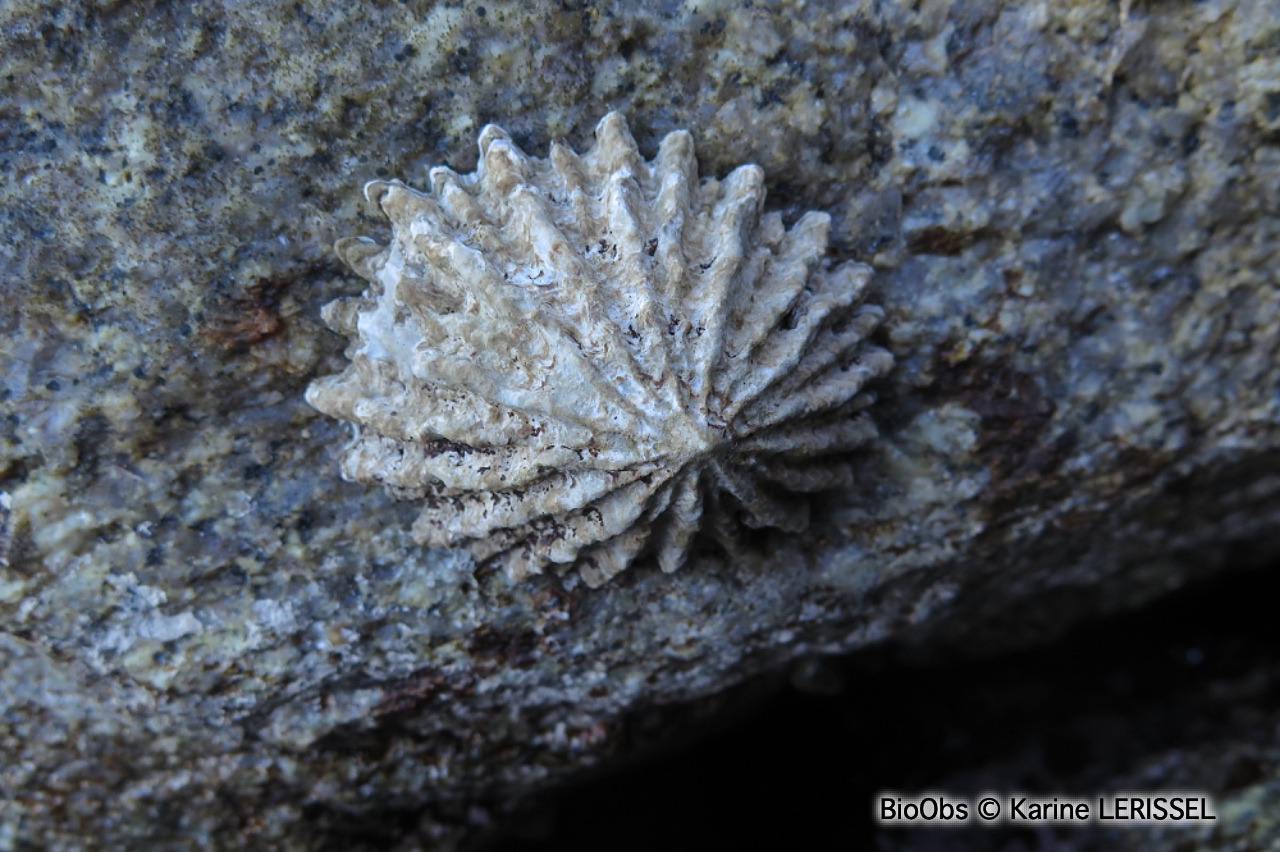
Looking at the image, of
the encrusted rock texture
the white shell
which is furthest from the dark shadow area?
the white shell

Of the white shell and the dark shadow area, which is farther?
the dark shadow area

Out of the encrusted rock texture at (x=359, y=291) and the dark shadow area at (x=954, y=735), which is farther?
the dark shadow area at (x=954, y=735)

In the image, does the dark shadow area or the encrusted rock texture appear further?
the dark shadow area

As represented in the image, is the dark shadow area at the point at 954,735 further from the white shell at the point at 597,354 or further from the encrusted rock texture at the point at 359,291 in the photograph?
the white shell at the point at 597,354

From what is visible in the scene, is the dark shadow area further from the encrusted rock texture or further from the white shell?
the white shell

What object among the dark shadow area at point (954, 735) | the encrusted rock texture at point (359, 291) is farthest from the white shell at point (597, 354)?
the dark shadow area at point (954, 735)

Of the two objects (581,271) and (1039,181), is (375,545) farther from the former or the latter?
(1039,181)

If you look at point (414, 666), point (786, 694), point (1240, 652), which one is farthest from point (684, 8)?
point (1240, 652)
